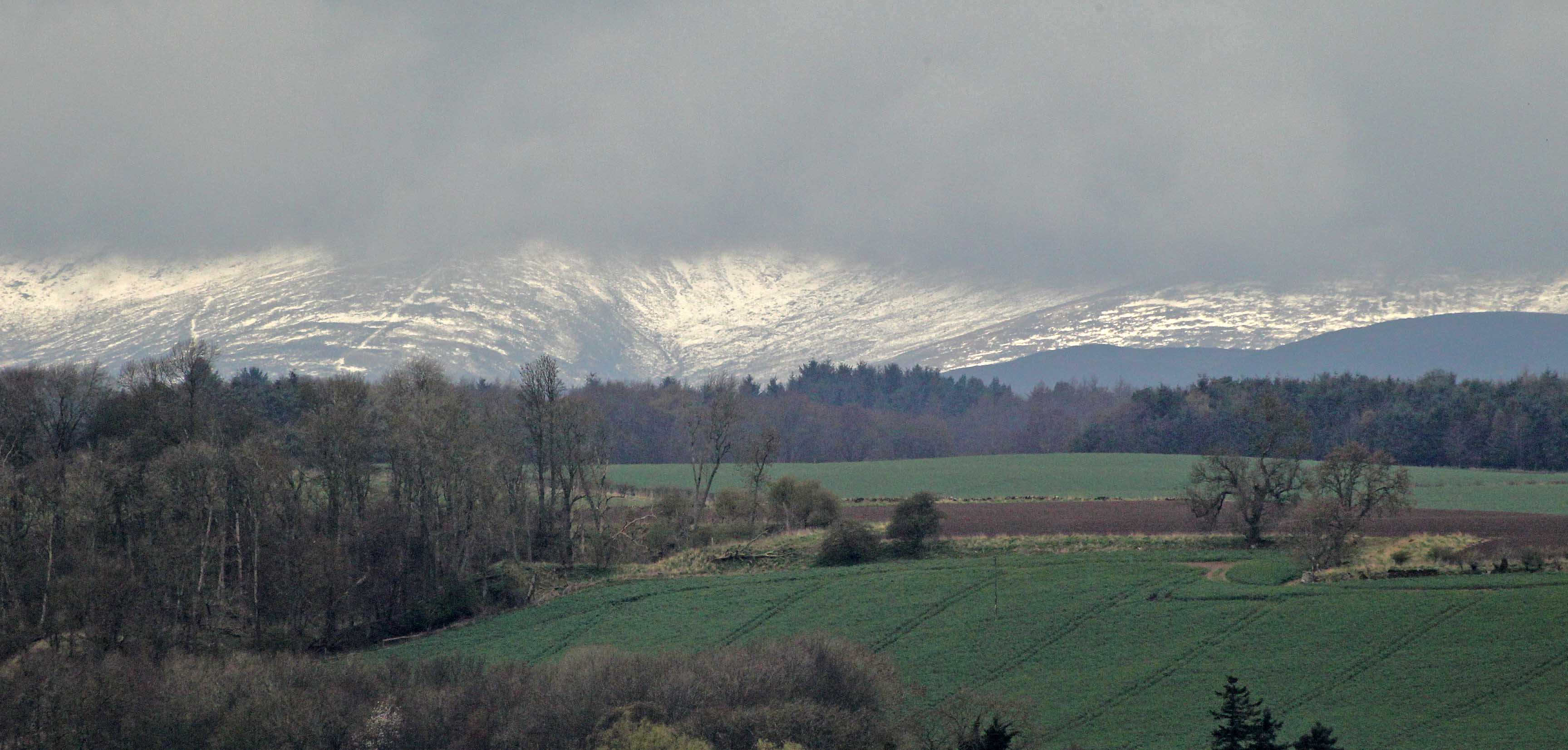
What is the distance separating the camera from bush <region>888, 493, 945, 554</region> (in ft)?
245

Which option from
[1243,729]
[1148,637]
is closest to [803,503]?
[1148,637]

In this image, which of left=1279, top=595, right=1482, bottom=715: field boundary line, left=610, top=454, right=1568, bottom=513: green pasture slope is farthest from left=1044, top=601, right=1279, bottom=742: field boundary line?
left=610, top=454, right=1568, bottom=513: green pasture slope

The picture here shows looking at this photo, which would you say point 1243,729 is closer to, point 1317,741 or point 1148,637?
point 1317,741

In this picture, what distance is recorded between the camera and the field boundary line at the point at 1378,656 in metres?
42.1

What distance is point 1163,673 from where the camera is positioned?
4656cm

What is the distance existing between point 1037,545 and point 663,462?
11831cm

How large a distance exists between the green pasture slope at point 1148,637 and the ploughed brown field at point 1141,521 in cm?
907

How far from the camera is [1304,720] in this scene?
4025 cm

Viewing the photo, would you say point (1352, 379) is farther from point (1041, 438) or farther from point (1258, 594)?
point (1258, 594)

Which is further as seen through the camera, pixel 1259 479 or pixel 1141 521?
pixel 1141 521

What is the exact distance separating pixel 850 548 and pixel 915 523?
4.02 meters

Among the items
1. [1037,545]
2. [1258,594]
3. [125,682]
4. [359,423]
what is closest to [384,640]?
[359,423]

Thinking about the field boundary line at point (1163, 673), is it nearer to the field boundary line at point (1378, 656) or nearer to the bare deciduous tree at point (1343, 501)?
the field boundary line at point (1378, 656)

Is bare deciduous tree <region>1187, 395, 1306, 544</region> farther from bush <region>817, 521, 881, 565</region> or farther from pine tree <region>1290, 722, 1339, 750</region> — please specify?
pine tree <region>1290, 722, 1339, 750</region>
